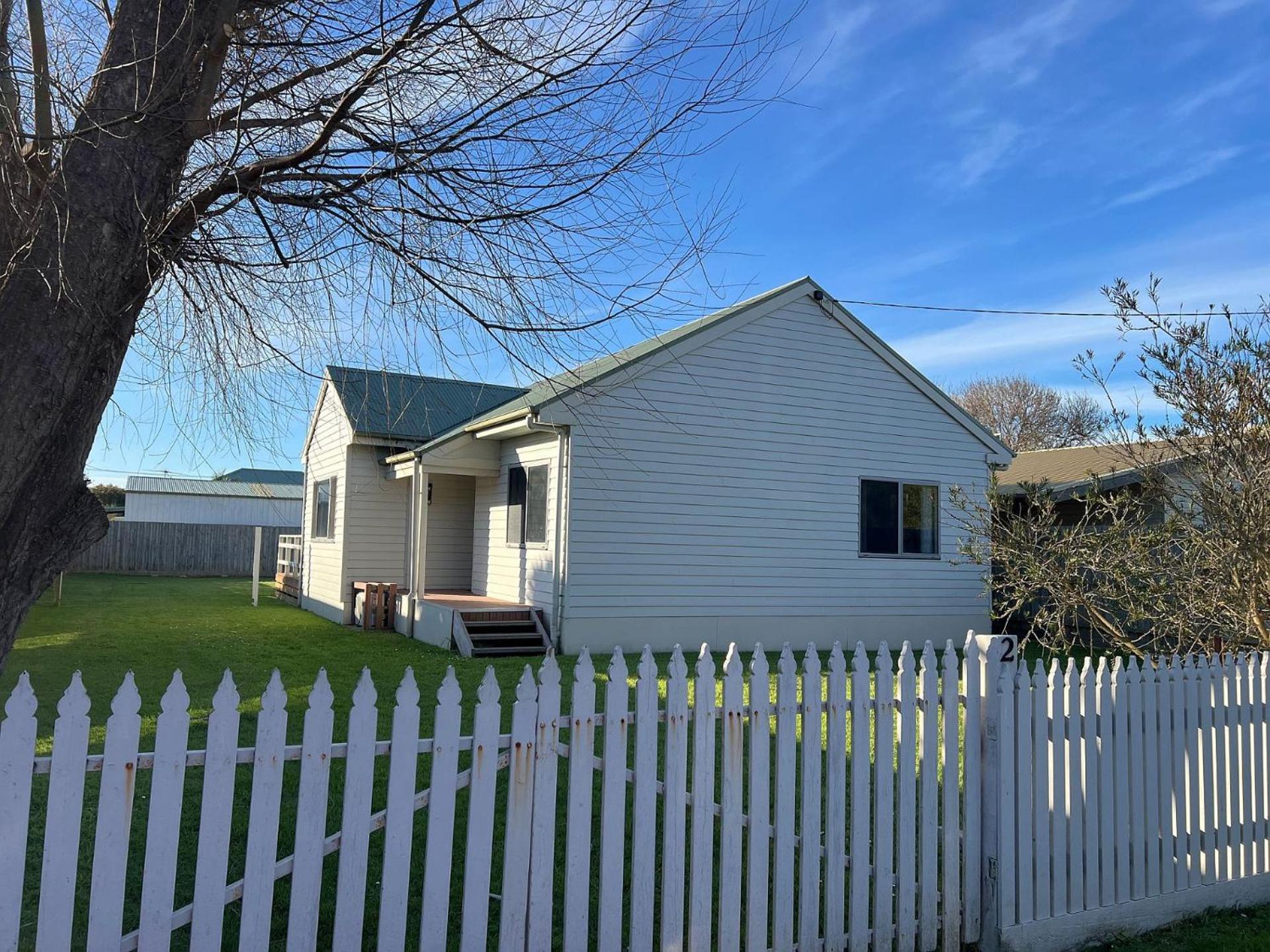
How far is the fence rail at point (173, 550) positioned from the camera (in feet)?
97.7

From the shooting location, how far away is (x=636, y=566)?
43.8 ft

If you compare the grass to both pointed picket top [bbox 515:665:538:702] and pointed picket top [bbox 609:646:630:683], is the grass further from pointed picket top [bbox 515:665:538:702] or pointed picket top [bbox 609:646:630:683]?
pointed picket top [bbox 515:665:538:702]

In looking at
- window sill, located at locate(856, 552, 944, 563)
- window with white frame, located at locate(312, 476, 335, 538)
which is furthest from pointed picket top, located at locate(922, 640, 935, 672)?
window with white frame, located at locate(312, 476, 335, 538)

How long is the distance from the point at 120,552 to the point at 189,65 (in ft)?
101

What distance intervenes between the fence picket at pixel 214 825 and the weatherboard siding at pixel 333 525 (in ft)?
45.6

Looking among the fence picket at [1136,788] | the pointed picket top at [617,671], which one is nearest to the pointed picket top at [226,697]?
the pointed picket top at [617,671]

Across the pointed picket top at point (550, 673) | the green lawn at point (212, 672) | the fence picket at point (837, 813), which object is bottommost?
the green lawn at point (212, 672)

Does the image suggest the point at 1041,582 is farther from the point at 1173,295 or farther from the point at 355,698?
the point at 355,698

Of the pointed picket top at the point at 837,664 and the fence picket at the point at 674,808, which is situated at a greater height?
the pointed picket top at the point at 837,664

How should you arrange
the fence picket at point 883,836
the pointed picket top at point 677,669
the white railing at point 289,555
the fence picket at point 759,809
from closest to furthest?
the pointed picket top at point 677,669 < the fence picket at point 759,809 < the fence picket at point 883,836 < the white railing at point 289,555

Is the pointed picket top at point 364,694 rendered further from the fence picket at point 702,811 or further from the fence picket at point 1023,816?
the fence picket at point 1023,816

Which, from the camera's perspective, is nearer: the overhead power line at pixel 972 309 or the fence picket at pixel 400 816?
the fence picket at pixel 400 816

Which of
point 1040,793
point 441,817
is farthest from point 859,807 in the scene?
Answer: point 441,817

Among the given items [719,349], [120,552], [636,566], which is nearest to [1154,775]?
[636,566]
